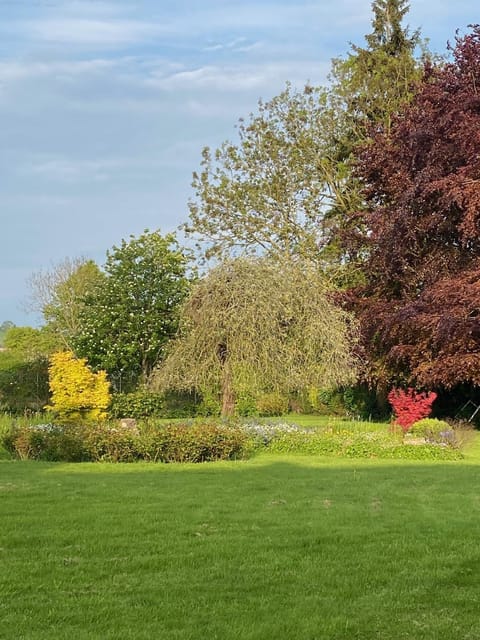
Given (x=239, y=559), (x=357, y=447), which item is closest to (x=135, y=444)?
(x=357, y=447)

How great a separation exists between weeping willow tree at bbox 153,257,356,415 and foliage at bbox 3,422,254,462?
5.19 meters

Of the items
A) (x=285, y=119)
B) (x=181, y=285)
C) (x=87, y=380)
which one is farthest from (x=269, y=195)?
(x=87, y=380)

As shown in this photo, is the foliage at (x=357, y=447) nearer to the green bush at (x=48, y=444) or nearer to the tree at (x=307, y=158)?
the green bush at (x=48, y=444)

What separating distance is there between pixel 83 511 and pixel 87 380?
31.6 feet

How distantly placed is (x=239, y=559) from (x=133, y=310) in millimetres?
19209

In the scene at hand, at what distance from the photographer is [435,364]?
60.7 feet

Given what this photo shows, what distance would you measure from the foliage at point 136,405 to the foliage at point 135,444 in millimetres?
8920

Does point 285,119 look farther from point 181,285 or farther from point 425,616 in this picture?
point 425,616

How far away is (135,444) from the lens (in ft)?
40.5

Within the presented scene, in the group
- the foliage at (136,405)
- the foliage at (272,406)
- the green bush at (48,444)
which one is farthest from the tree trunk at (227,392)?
the foliage at (272,406)

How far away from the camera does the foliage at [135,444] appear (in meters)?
12.3

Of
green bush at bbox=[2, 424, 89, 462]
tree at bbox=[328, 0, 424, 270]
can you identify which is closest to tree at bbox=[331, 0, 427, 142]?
tree at bbox=[328, 0, 424, 270]

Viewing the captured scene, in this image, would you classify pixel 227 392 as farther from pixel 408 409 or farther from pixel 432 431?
pixel 432 431

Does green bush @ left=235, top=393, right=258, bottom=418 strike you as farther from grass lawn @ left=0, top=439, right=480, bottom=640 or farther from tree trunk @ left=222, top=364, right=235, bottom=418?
grass lawn @ left=0, top=439, right=480, bottom=640
